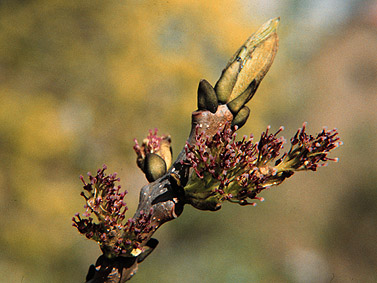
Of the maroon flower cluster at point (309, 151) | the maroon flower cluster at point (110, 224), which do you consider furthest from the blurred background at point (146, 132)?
the maroon flower cluster at point (309, 151)

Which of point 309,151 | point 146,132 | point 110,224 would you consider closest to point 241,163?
point 309,151

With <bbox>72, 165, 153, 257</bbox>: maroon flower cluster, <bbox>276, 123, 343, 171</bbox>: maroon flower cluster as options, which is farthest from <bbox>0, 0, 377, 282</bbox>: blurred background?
<bbox>276, 123, 343, 171</bbox>: maroon flower cluster

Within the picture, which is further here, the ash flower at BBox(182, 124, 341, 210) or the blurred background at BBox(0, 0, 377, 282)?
the blurred background at BBox(0, 0, 377, 282)

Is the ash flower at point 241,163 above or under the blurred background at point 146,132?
under

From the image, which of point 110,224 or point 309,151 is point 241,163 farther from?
point 110,224

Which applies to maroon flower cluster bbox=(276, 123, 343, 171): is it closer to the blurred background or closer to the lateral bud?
the lateral bud

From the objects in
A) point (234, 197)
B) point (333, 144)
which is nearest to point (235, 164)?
point (234, 197)

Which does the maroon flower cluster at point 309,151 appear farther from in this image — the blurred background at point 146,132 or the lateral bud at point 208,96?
the blurred background at point 146,132
